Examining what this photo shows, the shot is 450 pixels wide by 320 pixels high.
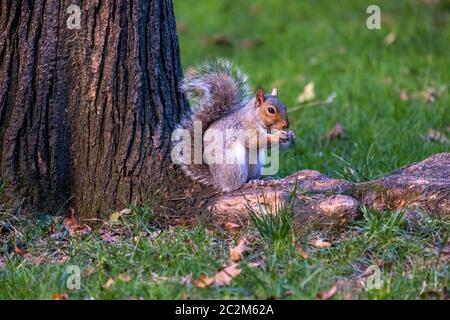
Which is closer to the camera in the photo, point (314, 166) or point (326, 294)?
point (326, 294)

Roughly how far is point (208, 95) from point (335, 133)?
166cm

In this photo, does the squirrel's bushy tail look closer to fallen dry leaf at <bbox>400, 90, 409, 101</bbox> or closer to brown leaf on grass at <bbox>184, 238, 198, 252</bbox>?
brown leaf on grass at <bbox>184, 238, 198, 252</bbox>

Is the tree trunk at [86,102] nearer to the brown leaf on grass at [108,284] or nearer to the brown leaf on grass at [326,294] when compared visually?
the brown leaf on grass at [108,284]

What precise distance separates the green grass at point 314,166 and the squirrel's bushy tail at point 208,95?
0.31 metres

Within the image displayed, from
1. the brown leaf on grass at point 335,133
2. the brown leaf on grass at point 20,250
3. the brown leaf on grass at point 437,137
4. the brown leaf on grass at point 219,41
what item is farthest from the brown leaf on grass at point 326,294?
the brown leaf on grass at point 219,41

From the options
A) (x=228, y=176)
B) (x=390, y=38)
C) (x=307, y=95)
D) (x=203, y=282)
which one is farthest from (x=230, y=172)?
(x=390, y=38)

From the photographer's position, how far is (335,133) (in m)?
5.47

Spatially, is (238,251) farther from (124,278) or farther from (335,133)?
(335,133)

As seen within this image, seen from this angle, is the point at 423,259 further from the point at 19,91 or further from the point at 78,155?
the point at 19,91

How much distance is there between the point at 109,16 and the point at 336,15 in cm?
525

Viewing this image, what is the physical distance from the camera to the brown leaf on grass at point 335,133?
5438mm

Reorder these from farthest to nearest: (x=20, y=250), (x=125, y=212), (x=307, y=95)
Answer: (x=307, y=95)
(x=125, y=212)
(x=20, y=250)

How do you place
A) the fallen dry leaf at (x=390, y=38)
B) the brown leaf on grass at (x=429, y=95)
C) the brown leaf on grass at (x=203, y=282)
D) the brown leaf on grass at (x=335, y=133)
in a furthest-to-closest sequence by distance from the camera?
the fallen dry leaf at (x=390, y=38)
the brown leaf on grass at (x=429, y=95)
the brown leaf on grass at (x=335, y=133)
the brown leaf on grass at (x=203, y=282)

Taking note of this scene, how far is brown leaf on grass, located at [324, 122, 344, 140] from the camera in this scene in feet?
17.8
